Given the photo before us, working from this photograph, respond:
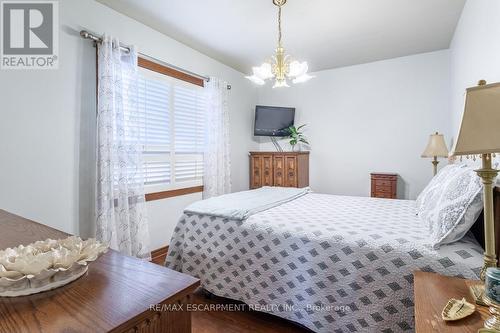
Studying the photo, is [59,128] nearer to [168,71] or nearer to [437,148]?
[168,71]

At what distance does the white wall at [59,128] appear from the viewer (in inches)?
77.4

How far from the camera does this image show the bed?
135cm

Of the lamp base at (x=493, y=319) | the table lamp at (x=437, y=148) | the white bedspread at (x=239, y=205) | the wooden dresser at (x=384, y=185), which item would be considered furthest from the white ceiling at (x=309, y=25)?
the lamp base at (x=493, y=319)

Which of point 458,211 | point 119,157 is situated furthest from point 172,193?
point 458,211

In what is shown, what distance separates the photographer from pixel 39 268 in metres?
0.67

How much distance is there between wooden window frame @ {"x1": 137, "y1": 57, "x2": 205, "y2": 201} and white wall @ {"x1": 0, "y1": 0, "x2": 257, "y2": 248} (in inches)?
7.8

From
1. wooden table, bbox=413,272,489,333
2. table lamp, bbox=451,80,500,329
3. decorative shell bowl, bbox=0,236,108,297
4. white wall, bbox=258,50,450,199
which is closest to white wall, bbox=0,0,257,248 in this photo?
decorative shell bowl, bbox=0,236,108,297

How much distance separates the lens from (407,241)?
1436 mm

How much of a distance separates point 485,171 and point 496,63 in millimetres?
1180

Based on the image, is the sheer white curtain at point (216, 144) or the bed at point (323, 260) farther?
the sheer white curtain at point (216, 144)

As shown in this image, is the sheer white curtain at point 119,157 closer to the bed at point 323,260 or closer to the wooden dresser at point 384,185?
the bed at point 323,260

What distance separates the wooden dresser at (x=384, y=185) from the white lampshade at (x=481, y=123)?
3187 millimetres

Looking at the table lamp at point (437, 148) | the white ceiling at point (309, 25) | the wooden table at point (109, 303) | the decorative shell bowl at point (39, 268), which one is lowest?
the wooden table at point (109, 303)

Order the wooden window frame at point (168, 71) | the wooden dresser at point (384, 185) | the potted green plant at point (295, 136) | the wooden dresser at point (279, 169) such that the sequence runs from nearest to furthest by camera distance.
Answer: the wooden window frame at point (168, 71) → the wooden dresser at point (384, 185) → the wooden dresser at point (279, 169) → the potted green plant at point (295, 136)
